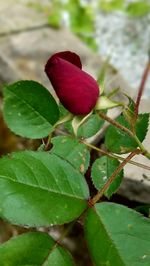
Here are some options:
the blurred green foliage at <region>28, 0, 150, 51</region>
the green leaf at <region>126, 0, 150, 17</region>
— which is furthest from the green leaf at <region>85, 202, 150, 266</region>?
the green leaf at <region>126, 0, 150, 17</region>

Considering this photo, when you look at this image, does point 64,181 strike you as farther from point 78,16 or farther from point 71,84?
point 78,16

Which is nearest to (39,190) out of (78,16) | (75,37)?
(75,37)

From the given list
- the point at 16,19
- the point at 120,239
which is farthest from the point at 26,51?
the point at 120,239

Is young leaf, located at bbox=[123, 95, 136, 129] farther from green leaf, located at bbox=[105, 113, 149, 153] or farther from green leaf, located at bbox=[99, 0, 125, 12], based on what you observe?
green leaf, located at bbox=[99, 0, 125, 12]

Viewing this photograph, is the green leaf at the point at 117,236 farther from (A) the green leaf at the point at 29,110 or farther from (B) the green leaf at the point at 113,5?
(B) the green leaf at the point at 113,5

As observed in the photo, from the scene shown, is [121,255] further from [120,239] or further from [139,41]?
[139,41]

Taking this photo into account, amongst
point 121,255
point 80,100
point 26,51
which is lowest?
point 26,51

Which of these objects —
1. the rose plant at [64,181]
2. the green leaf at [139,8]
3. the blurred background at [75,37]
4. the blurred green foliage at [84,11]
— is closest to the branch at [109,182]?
the rose plant at [64,181]
